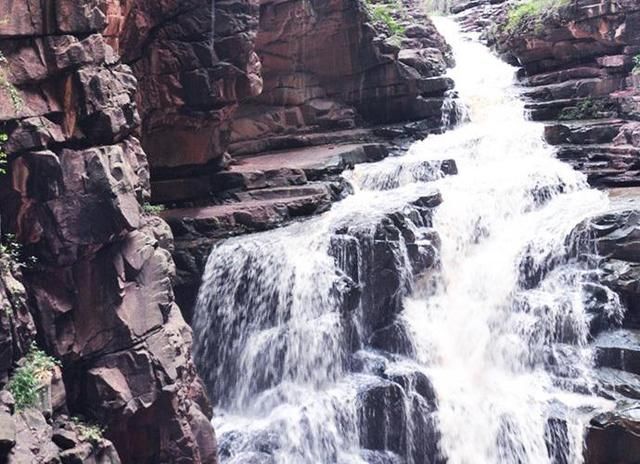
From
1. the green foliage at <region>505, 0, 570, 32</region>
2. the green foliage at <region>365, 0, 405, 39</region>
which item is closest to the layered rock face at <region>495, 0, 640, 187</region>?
the green foliage at <region>505, 0, 570, 32</region>

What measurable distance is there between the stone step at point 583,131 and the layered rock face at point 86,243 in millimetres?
12745

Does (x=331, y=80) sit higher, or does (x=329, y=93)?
(x=331, y=80)

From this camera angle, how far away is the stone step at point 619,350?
11.6m

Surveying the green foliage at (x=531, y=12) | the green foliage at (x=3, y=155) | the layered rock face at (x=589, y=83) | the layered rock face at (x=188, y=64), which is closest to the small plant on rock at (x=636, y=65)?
the layered rock face at (x=589, y=83)

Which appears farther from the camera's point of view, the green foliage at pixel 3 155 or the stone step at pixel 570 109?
the stone step at pixel 570 109

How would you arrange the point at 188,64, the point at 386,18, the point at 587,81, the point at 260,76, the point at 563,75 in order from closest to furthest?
1. the point at 188,64
2. the point at 260,76
3. the point at 587,81
4. the point at 563,75
5. the point at 386,18

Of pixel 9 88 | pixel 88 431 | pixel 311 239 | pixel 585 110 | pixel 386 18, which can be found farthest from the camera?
pixel 386 18

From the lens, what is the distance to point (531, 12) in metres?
22.5

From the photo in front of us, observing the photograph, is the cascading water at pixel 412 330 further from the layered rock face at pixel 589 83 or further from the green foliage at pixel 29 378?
the green foliage at pixel 29 378

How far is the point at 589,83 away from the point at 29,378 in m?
18.0

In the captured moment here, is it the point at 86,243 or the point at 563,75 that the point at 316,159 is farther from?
the point at 86,243

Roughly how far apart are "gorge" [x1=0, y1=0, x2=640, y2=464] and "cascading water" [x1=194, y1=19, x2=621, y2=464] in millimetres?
48

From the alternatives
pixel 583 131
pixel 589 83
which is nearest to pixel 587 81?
pixel 589 83

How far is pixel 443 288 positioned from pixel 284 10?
10959mm
